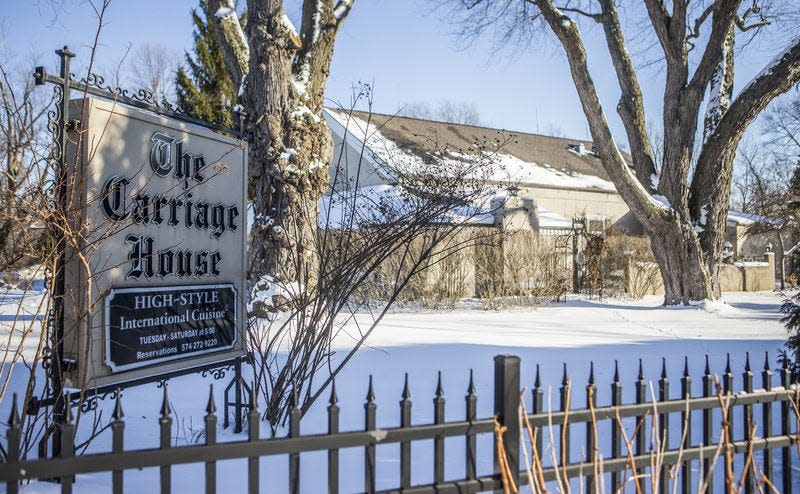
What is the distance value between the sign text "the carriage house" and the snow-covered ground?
0.84 meters

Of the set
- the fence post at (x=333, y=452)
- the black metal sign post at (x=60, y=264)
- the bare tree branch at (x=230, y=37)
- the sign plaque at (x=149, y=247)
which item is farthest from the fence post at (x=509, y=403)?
the bare tree branch at (x=230, y=37)

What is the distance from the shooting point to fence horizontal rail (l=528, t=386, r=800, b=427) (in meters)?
2.69

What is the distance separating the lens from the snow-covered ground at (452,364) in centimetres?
383

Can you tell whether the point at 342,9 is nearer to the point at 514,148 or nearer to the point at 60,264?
the point at 60,264

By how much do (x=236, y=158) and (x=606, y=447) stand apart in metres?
3.28

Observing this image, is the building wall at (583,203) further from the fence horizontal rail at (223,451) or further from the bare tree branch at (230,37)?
the fence horizontal rail at (223,451)

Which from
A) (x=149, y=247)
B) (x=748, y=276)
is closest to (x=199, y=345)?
(x=149, y=247)

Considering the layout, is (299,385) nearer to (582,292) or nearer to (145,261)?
(145,261)

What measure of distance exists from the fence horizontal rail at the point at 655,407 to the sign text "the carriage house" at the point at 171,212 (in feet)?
7.89

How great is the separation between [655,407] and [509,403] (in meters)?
0.54

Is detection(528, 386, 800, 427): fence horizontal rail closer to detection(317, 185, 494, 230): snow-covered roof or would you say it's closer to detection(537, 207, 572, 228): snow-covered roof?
detection(317, 185, 494, 230): snow-covered roof

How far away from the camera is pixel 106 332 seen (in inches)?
138

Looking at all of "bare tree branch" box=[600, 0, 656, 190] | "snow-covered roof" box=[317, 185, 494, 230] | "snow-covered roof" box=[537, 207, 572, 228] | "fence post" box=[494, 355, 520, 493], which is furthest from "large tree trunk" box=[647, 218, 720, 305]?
"fence post" box=[494, 355, 520, 493]

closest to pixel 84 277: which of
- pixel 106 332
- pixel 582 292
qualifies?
pixel 106 332
